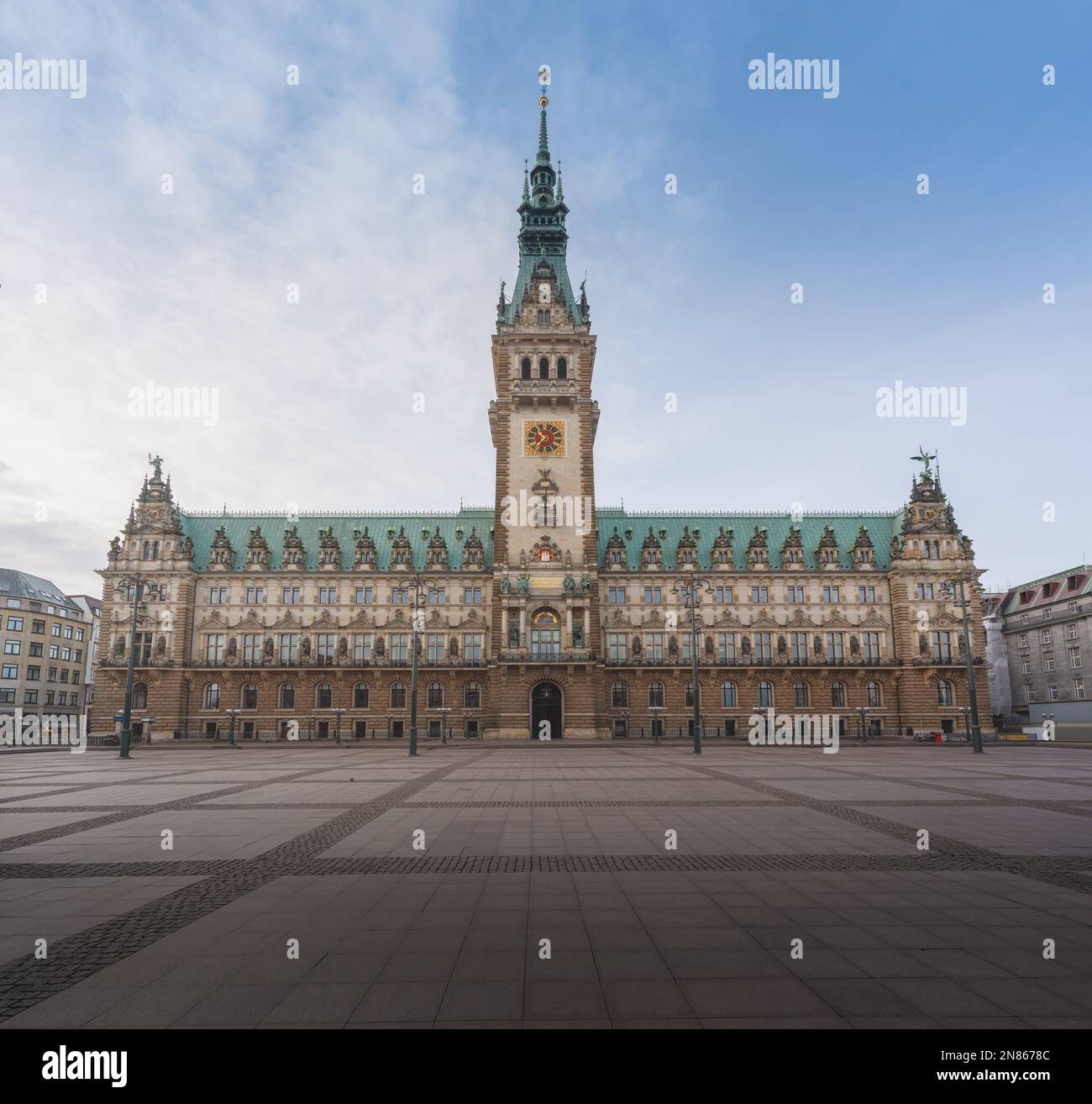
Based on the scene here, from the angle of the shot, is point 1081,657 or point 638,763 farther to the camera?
point 1081,657

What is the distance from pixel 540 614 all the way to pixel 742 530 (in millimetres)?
27108

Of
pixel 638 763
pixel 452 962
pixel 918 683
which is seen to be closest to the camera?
pixel 452 962

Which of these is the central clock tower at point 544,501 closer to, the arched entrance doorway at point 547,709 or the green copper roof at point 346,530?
the arched entrance doorway at point 547,709

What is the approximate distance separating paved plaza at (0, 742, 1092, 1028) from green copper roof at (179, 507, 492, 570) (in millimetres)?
57072

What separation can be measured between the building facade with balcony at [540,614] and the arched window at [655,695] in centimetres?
41

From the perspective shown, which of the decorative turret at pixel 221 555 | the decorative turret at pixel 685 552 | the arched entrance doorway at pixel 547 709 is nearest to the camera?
the arched entrance doorway at pixel 547 709

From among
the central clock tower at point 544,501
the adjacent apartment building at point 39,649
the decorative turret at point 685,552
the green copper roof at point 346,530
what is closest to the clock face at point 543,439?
the central clock tower at point 544,501

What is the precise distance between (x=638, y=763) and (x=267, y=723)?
48869 millimetres

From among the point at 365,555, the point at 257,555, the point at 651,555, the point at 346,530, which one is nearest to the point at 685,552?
the point at 651,555

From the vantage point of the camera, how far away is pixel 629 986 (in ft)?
24.9

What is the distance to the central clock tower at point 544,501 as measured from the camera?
6781 cm

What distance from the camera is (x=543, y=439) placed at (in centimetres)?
7244
